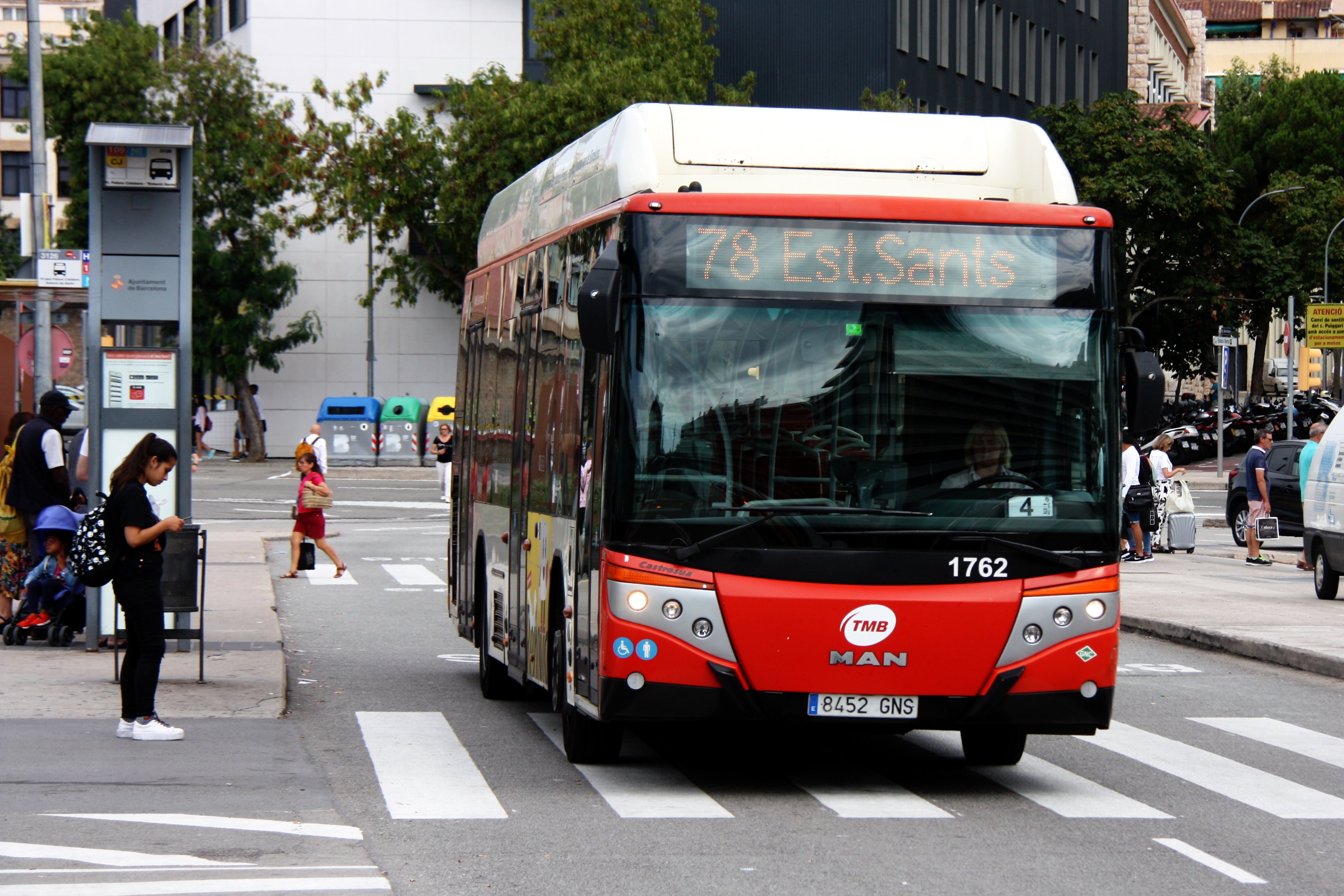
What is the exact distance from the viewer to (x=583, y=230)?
9445 millimetres

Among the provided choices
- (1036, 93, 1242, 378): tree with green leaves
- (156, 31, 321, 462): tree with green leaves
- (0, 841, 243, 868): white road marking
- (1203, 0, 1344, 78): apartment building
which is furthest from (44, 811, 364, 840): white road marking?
(1203, 0, 1344, 78): apartment building

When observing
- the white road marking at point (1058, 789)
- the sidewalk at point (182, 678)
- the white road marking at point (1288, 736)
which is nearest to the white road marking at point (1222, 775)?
the white road marking at point (1058, 789)

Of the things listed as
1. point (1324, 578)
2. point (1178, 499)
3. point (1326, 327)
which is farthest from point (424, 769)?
point (1326, 327)

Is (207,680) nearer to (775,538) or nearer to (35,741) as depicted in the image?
(35,741)

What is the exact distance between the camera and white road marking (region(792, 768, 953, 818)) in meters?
8.27

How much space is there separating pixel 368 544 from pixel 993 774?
1875 cm

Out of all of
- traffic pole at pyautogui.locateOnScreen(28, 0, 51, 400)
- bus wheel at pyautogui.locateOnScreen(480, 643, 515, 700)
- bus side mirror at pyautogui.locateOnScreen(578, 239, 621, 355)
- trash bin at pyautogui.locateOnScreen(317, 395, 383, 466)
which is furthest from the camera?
trash bin at pyautogui.locateOnScreen(317, 395, 383, 466)

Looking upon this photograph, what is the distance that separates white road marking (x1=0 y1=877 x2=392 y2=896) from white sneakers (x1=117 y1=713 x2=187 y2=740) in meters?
3.34

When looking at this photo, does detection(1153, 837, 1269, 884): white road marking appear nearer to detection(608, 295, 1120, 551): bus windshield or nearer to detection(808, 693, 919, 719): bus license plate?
detection(808, 693, 919, 719): bus license plate

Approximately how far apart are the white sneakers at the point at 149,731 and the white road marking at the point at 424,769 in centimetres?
99

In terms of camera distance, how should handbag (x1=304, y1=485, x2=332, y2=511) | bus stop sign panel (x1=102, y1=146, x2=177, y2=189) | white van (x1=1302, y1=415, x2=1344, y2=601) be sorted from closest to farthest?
bus stop sign panel (x1=102, y1=146, x2=177, y2=189) → white van (x1=1302, y1=415, x2=1344, y2=601) → handbag (x1=304, y1=485, x2=332, y2=511)

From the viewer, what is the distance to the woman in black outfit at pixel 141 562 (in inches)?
380

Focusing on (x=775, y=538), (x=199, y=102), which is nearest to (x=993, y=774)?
(x=775, y=538)

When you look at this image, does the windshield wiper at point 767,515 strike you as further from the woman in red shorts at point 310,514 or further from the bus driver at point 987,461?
the woman in red shorts at point 310,514
